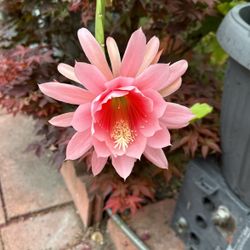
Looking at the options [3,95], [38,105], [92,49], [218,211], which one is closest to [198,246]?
[218,211]

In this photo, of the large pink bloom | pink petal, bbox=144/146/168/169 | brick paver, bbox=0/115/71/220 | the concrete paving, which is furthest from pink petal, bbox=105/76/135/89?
brick paver, bbox=0/115/71/220

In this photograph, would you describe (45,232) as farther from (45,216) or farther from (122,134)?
(122,134)

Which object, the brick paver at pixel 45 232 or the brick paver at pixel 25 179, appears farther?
the brick paver at pixel 25 179

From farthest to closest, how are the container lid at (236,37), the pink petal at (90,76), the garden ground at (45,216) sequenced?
the garden ground at (45,216) < the container lid at (236,37) < the pink petal at (90,76)

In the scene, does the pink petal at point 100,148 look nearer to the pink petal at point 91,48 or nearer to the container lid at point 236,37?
the pink petal at point 91,48

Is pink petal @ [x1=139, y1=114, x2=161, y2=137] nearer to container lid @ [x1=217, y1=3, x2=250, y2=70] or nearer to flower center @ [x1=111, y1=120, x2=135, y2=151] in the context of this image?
flower center @ [x1=111, y1=120, x2=135, y2=151]

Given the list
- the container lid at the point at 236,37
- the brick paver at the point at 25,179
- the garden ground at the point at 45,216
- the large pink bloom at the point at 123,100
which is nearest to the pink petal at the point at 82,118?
the large pink bloom at the point at 123,100
